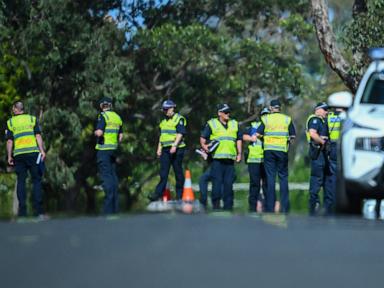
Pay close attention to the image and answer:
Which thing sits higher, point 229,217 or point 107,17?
point 107,17

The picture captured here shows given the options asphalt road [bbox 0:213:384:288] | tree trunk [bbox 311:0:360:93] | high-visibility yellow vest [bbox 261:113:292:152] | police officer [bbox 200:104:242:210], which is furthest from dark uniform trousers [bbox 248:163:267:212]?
tree trunk [bbox 311:0:360:93]

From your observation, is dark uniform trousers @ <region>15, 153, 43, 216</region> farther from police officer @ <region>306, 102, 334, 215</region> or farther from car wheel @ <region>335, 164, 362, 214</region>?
car wheel @ <region>335, 164, 362, 214</region>

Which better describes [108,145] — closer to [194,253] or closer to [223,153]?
[223,153]

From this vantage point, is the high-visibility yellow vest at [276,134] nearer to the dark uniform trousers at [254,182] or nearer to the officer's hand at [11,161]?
the dark uniform trousers at [254,182]

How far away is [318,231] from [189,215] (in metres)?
2.46

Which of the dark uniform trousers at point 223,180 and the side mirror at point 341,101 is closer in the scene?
the side mirror at point 341,101

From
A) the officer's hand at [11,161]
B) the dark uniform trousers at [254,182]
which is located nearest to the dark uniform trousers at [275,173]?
the dark uniform trousers at [254,182]

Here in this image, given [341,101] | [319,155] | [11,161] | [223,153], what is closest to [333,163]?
[319,155]

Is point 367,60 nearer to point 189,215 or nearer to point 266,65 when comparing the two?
point 266,65

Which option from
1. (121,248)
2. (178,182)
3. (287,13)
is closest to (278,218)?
(121,248)

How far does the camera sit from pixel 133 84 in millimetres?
38531

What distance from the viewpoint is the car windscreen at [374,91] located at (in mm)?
13789

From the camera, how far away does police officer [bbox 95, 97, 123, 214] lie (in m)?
18.8

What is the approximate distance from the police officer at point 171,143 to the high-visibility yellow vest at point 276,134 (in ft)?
5.77
